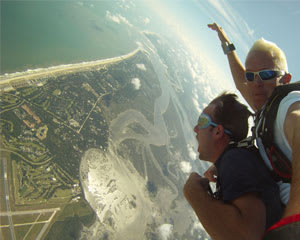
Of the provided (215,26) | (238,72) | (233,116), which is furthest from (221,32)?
(233,116)

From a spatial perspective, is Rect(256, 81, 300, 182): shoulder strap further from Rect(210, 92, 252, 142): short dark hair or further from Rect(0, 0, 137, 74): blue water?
Rect(0, 0, 137, 74): blue water

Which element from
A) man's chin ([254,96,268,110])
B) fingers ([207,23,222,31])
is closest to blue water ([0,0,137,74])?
fingers ([207,23,222,31])

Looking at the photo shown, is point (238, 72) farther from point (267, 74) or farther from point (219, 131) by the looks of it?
point (219, 131)

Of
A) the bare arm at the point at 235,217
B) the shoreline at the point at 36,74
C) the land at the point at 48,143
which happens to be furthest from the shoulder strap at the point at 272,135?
the shoreline at the point at 36,74

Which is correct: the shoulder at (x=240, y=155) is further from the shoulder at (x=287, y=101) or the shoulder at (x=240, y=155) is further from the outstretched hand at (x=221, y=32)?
the outstretched hand at (x=221, y=32)

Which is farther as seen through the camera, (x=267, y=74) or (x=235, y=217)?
(x=267, y=74)

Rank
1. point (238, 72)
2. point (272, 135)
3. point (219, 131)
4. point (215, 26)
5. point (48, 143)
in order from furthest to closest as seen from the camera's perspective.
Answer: point (48, 143) < point (215, 26) < point (238, 72) < point (219, 131) < point (272, 135)
